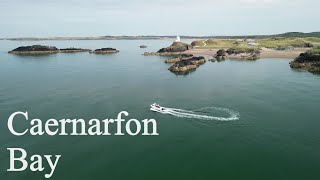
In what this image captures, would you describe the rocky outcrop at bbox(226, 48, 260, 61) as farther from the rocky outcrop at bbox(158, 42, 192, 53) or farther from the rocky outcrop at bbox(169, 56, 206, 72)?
the rocky outcrop at bbox(169, 56, 206, 72)

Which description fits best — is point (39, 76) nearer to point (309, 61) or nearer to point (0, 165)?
point (0, 165)

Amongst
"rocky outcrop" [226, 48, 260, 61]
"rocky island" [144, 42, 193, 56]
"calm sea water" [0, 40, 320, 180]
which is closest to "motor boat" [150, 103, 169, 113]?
"calm sea water" [0, 40, 320, 180]

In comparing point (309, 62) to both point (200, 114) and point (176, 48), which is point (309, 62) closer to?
point (200, 114)

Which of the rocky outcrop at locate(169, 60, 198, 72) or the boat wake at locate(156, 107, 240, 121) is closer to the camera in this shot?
the boat wake at locate(156, 107, 240, 121)

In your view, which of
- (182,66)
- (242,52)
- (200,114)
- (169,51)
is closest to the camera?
(200,114)

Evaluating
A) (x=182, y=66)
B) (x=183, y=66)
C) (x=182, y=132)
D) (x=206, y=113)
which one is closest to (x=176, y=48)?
(x=183, y=66)
